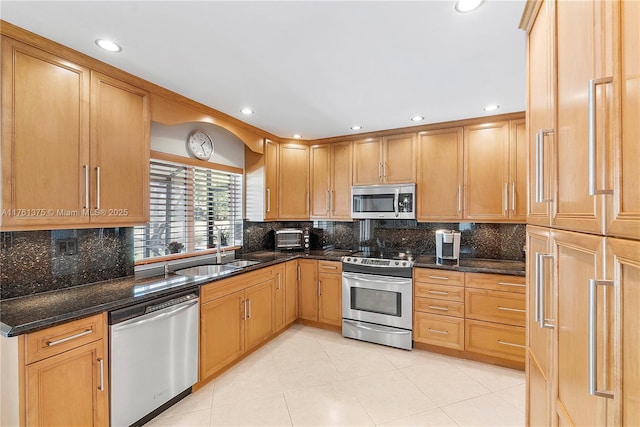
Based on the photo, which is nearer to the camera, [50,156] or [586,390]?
[586,390]

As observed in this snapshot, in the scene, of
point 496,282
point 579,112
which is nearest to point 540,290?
point 579,112

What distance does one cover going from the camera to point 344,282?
132 inches

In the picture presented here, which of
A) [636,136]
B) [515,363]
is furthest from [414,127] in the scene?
[636,136]

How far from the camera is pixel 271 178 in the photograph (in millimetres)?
3727

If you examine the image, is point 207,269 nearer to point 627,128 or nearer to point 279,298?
point 279,298

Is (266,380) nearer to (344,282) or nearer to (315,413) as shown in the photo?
(315,413)

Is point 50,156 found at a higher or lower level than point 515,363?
higher

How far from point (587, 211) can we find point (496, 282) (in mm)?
2255

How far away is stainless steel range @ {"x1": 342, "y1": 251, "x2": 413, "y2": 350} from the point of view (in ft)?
9.96

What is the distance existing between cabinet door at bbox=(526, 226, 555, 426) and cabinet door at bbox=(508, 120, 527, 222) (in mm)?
1844

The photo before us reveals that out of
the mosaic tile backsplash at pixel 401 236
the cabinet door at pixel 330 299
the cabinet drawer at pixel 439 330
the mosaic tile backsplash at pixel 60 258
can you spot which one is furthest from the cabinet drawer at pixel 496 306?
the mosaic tile backsplash at pixel 60 258

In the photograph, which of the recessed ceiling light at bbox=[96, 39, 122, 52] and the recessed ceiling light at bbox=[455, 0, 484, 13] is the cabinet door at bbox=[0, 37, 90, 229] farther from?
the recessed ceiling light at bbox=[455, 0, 484, 13]

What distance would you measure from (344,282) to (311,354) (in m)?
0.84

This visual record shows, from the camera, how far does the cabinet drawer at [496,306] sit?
2621mm
